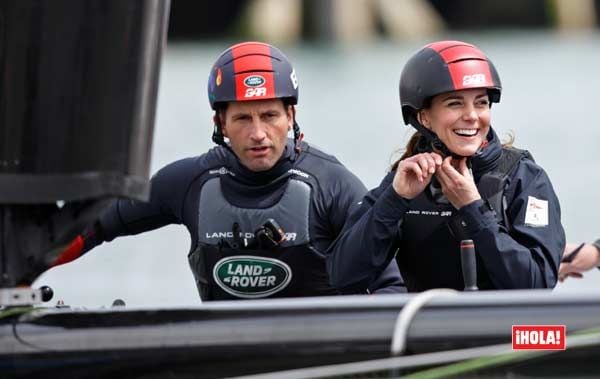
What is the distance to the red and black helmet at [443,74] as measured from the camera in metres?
5.04

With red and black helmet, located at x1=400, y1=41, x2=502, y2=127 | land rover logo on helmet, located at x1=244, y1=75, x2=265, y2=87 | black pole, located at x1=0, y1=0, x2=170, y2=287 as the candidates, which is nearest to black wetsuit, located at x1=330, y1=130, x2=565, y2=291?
red and black helmet, located at x1=400, y1=41, x2=502, y2=127

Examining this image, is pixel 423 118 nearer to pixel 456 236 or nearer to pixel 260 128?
pixel 456 236

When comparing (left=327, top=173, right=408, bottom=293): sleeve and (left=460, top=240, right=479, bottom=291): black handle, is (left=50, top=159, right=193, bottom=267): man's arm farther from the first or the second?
(left=460, top=240, right=479, bottom=291): black handle

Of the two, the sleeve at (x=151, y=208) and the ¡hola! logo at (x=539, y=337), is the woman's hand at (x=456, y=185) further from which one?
the sleeve at (x=151, y=208)

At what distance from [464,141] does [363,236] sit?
429 mm

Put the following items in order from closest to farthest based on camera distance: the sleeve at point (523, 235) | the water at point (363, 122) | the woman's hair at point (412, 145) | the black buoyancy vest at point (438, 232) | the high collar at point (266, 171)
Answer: the sleeve at point (523, 235) < the black buoyancy vest at point (438, 232) < the woman's hair at point (412, 145) < the high collar at point (266, 171) < the water at point (363, 122)

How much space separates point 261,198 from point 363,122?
54.7 ft

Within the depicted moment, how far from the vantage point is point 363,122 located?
2238cm

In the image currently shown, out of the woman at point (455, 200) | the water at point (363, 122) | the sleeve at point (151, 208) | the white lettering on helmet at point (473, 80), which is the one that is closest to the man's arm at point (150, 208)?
the sleeve at point (151, 208)

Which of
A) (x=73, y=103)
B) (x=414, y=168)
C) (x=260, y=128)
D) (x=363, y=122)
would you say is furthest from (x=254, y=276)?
(x=363, y=122)

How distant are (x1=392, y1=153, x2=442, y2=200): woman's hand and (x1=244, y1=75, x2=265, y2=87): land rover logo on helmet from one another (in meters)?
0.78

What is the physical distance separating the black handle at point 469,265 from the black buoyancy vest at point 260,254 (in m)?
1.12

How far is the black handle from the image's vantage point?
14.8 ft

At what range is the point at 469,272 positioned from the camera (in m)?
4.54
